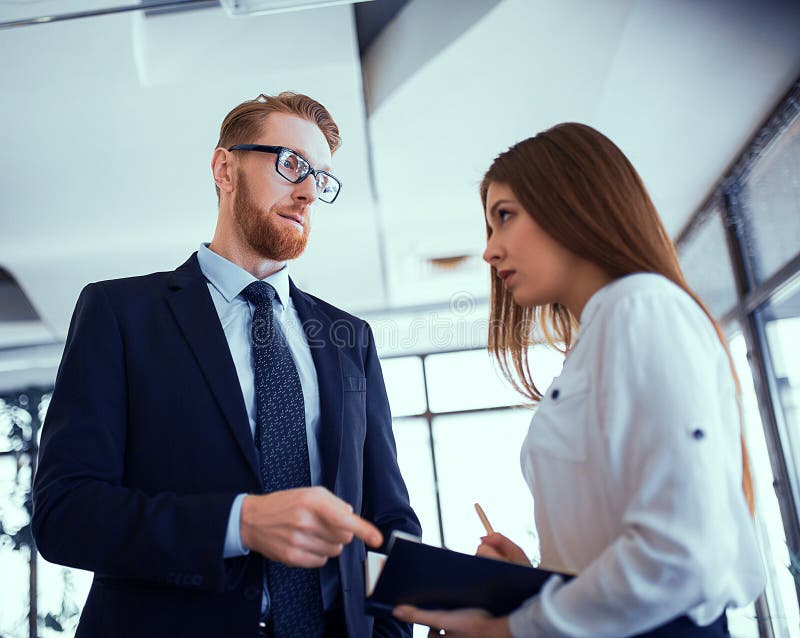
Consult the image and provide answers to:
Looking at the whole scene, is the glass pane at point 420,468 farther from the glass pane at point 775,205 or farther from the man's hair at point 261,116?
the man's hair at point 261,116

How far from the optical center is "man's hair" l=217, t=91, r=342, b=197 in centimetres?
A: 182

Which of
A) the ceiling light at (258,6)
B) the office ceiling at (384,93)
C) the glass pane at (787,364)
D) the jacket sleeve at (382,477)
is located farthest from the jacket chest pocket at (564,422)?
the glass pane at (787,364)

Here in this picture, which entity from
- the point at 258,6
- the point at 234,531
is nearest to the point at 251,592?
the point at 234,531

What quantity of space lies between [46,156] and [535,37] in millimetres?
2951

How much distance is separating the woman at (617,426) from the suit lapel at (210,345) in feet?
1.45

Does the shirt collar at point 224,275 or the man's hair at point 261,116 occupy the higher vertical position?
the man's hair at point 261,116

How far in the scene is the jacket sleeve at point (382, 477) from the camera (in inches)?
60.1

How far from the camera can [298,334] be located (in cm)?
161

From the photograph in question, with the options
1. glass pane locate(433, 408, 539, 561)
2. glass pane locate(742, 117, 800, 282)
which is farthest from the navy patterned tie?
glass pane locate(433, 408, 539, 561)

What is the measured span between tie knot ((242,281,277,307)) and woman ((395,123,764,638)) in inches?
21.4

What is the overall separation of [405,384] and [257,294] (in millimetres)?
6513

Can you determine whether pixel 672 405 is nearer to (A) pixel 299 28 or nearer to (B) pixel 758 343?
(A) pixel 299 28

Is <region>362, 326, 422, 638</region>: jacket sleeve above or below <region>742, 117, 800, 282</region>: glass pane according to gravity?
below

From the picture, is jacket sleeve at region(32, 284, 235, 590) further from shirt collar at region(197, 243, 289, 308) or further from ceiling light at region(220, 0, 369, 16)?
ceiling light at region(220, 0, 369, 16)
